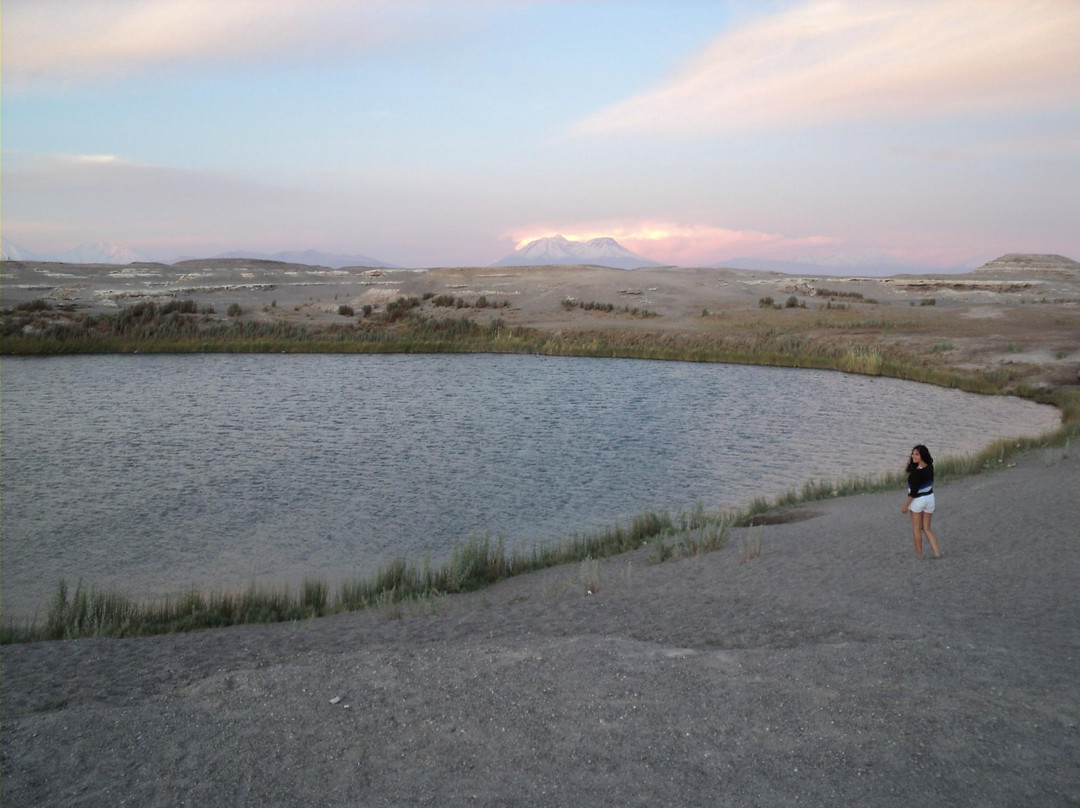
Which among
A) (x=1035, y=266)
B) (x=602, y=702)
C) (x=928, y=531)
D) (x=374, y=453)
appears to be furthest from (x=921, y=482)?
(x=1035, y=266)

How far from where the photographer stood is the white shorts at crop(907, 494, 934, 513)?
9.69m

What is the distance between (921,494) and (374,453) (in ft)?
40.8

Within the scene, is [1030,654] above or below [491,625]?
above

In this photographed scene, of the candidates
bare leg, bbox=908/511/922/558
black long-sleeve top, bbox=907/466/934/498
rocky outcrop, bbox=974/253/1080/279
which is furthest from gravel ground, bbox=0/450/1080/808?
rocky outcrop, bbox=974/253/1080/279

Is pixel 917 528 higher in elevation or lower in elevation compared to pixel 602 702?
higher

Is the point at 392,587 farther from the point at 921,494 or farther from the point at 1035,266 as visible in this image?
the point at 1035,266

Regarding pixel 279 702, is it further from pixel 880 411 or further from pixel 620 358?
pixel 620 358

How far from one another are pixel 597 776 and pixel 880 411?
22.1 metres

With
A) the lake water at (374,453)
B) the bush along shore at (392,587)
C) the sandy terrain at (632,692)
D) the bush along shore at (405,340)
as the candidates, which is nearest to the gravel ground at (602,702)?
the sandy terrain at (632,692)

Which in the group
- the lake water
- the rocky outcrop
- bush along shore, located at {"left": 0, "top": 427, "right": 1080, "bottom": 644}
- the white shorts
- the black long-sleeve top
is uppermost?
the rocky outcrop

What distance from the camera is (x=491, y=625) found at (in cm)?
849

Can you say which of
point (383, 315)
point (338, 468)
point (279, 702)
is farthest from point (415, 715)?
point (383, 315)

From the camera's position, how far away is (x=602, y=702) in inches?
242

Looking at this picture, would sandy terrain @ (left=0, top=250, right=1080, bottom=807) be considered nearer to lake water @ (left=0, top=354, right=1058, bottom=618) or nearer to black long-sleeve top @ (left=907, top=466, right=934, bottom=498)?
black long-sleeve top @ (left=907, top=466, right=934, bottom=498)
